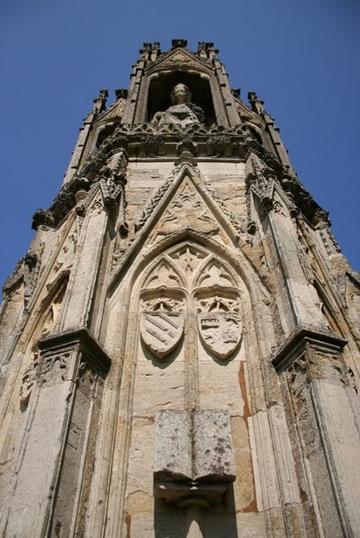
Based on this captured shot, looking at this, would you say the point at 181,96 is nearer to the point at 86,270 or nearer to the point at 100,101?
the point at 100,101

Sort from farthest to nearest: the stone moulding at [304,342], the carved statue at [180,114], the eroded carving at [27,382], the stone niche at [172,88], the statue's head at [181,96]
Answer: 1. the stone niche at [172,88]
2. the statue's head at [181,96]
3. the carved statue at [180,114]
4. the eroded carving at [27,382]
5. the stone moulding at [304,342]

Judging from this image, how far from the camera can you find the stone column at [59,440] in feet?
13.0

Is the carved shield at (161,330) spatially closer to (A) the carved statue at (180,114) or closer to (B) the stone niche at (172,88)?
(A) the carved statue at (180,114)

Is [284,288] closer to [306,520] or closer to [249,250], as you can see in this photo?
[249,250]

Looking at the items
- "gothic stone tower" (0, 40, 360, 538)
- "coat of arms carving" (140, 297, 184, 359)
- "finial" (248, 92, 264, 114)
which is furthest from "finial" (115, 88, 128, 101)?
"coat of arms carving" (140, 297, 184, 359)

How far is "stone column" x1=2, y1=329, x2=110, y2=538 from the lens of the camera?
13.0ft

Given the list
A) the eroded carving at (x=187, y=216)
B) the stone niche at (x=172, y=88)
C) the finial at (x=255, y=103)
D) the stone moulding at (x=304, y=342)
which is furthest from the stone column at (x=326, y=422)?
the finial at (x=255, y=103)

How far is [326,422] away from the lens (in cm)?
440

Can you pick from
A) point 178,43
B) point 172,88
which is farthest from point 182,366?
point 178,43

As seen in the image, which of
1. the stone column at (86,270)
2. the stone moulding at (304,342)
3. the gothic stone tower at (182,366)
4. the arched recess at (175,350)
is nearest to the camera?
the gothic stone tower at (182,366)

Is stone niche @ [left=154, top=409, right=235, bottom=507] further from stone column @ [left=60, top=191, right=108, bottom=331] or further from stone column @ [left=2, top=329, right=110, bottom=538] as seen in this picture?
stone column @ [left=60, top=191, right=108, bottom=331]

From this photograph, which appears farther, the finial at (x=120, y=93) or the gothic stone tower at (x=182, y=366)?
the finial at (x=120, y=93)

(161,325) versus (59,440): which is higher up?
(161,325)

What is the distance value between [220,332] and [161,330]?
28.4 inches
